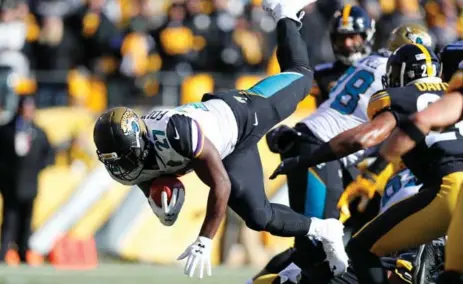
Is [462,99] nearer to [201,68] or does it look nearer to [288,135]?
[288,135]

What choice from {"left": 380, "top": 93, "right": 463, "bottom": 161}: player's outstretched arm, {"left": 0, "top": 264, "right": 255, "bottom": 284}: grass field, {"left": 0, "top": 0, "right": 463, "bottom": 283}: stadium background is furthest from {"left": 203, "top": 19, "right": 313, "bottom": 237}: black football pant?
{"left": 0, "top": 0, "right": 463, "bottom": 283}: stadium background

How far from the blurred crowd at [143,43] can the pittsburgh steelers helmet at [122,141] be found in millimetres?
7503

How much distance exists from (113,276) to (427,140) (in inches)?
181

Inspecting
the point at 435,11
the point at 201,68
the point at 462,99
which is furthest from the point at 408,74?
the point at 435,11

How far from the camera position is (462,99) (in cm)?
542

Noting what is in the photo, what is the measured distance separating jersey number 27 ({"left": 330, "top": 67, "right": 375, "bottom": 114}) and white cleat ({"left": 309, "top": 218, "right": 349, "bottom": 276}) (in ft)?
3.18

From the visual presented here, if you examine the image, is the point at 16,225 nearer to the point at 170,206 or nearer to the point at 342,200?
the point at 342,200

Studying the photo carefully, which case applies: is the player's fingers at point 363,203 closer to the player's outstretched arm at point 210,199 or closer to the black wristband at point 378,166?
the black wristband at point 378,166

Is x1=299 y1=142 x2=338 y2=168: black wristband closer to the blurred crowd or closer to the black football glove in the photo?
the black football glove

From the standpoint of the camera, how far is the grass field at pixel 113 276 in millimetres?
10031

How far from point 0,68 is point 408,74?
857cm

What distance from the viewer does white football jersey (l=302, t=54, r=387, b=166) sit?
8.09 m

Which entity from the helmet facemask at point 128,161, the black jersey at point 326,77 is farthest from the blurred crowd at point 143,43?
the helmet facemask at point 128,161

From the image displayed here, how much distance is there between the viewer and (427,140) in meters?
6.61
